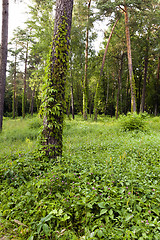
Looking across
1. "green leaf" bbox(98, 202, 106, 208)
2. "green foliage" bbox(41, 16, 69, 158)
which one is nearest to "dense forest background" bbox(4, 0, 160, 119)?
"green foliage" bbox(41, 16, 69, 158)

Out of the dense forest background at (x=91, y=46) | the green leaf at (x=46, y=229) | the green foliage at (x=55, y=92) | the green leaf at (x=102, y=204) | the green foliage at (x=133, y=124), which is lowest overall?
the green leaf at (x=46, y=229)

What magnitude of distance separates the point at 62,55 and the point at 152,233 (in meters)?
4.32

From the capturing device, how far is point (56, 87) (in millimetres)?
4316

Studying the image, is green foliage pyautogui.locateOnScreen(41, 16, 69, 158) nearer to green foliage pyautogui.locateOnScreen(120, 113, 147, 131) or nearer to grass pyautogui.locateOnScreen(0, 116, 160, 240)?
grass pyautogui.locateOnScreen(0, 116, 160, 240)

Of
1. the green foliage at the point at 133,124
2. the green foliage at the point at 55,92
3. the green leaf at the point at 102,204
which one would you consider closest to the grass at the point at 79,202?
the green leaf at the point at 102,204

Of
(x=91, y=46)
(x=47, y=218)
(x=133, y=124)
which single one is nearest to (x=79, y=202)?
(x=47, y=218)

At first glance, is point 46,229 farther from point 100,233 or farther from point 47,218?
point 100,233

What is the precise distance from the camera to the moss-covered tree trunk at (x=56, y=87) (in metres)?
4.28

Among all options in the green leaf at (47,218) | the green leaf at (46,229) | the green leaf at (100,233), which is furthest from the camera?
the green leaf at (47,218)

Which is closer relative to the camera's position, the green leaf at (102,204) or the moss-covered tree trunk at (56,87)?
the green leaf at (102,204)

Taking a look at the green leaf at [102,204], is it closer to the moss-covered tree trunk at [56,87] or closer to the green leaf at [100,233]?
the green leaf at [100,233]

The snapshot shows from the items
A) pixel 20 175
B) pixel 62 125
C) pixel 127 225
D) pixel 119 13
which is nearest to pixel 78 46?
pixel 119 13

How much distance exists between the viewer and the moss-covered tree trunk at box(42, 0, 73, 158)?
14.0ft

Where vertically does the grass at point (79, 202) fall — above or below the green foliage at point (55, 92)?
below
